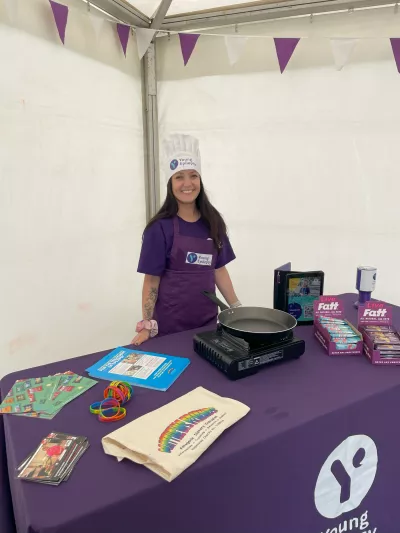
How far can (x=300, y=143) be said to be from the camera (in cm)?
248

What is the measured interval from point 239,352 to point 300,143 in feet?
5.76

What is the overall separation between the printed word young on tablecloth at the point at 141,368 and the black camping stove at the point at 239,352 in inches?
3.2

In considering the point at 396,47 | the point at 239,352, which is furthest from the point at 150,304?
the point at 396,47

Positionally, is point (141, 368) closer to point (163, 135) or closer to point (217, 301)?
point (217, 301)

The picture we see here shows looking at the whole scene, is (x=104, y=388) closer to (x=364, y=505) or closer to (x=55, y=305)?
(x=364, y=505)

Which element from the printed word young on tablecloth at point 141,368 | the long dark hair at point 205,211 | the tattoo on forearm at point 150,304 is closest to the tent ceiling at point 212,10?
the long dark hair at point 205,211

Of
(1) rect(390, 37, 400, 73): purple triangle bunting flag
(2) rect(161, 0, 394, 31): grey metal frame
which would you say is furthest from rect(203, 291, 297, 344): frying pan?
(2) rect(161, 0, 394, 31): grey metal frame

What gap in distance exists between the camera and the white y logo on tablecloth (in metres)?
1.00

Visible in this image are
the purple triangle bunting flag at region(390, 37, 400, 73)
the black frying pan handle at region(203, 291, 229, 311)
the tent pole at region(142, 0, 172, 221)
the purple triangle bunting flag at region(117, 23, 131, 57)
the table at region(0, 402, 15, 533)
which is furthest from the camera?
the tent pole at region(142, 0, 172, 221)

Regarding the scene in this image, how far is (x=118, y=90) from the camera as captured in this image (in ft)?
8.02

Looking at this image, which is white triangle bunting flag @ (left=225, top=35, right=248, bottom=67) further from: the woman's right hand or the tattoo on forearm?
the woman's right hand

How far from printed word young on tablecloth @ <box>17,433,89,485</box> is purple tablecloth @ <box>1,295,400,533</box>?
18 mm

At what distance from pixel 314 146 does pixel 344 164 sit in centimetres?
21

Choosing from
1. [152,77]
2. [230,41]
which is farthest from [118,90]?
[230,41]
